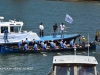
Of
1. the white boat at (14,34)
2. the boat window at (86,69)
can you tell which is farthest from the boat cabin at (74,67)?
the white boat at (14,34)

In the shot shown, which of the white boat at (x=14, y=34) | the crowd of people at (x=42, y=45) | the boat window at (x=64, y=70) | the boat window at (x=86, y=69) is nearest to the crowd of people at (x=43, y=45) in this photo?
the crowd of people at (x=42, y=45)

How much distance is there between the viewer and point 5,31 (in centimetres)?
3769

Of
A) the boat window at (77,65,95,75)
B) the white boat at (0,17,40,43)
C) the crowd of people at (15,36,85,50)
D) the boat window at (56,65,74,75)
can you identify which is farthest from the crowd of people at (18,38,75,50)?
the boat window at (77,65,95,75)

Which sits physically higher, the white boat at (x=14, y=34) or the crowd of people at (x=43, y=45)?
the white boat at (x=14, y=34)

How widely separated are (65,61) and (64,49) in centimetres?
2253

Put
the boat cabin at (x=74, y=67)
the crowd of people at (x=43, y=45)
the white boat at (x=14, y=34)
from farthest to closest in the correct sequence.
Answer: the white boat at (x=14, y=34) → the crowd of people at (x=43, y=45) → the boat cabin at (x=74, y=67)

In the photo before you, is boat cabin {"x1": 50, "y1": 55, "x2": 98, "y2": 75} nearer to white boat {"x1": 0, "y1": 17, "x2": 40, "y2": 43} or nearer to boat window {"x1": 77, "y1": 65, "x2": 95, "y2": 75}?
boat window {"x1": 77, "y1": 65, "x2": 95, "y2": 75}

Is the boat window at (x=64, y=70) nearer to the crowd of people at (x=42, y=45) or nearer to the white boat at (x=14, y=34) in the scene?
the crowd of people at (x=42, y=45)

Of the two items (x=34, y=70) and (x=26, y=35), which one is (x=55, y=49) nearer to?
(x=26, y=35)

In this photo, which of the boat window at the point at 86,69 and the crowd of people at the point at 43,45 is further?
the crowd of people at the point at 43,45

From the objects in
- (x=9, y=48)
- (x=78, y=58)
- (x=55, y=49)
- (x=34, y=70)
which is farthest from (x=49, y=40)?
(x=78, y=58)

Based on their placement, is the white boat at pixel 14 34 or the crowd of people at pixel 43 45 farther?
the white boat at pixel 14 34

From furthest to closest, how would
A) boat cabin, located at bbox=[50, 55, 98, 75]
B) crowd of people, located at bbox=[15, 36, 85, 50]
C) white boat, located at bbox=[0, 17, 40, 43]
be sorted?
white boat, located at bbox=[0, 17, 40, 43]
crowd of people, located at bbox=[15, 36, 85, 50]
boat cabin, located at bbox=[50, 55, 98, 75]

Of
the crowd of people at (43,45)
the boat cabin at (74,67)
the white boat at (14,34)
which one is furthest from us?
the white boat at (14,34)
